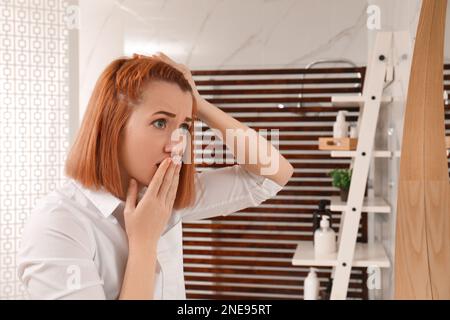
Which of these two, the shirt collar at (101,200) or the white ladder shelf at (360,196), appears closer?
the shirt collar at (101,200)

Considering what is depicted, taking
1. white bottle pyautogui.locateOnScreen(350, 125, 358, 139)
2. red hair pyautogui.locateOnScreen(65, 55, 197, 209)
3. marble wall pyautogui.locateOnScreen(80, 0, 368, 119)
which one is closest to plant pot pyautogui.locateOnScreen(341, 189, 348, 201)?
white bottle pyautogui.locateOnScreen(350, 125, 358, 139)

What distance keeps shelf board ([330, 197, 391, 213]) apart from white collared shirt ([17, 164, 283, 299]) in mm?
352

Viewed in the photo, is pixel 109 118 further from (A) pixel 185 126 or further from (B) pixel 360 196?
(B) pixel 360 196

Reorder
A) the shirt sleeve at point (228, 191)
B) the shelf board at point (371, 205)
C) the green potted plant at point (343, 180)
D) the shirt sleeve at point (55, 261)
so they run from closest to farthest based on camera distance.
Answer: the shirt sleeve at point (55, 261) < the shirt sleeve at point (228, 191) < the shelf board at point (371, 205) < the green potted plant at point (343, 180)

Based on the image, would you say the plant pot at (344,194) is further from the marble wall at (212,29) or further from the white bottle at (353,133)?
the marble wall at (212,29)

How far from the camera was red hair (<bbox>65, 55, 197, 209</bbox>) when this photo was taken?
18.6 inches

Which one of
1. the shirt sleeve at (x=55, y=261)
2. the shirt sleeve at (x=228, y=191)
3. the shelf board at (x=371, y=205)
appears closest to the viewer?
the shirt sleeve at (x=55, y=261)

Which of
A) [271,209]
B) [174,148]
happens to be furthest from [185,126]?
[271,209]

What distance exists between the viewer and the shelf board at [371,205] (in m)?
0.81

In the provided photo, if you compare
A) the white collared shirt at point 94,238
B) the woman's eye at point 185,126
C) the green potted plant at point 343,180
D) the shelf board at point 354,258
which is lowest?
the shelf board at point 354,258

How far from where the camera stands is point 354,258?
88 cm

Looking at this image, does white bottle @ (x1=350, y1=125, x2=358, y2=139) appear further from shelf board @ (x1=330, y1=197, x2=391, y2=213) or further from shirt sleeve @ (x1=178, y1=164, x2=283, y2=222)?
shirt sleeve @ (x1=178, y1=164, x2=283, y2=222)

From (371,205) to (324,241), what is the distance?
0.12 m

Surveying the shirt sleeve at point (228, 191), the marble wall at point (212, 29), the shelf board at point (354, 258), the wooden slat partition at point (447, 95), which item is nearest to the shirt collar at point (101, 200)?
the shirt sleeve at point (228, 191)
